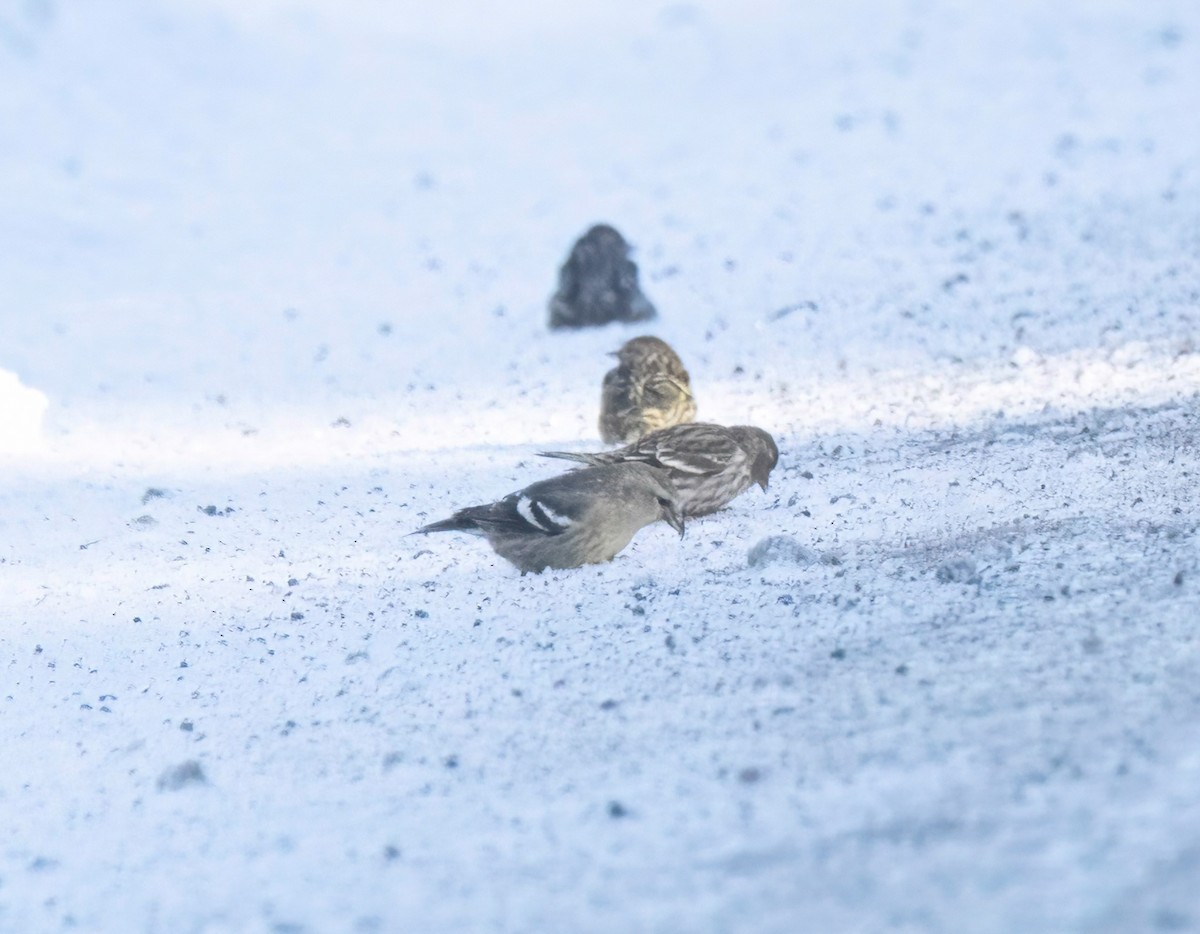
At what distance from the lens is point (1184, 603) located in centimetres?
434

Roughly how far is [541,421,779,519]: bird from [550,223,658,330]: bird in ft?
11.5

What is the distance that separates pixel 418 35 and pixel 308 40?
1307 mm

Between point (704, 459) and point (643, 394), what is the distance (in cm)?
130

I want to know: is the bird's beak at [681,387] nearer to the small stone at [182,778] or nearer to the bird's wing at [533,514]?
the bird's wing at [533,514]

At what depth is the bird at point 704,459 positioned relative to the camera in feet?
20.0

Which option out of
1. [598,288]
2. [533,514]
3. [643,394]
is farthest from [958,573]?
[598,288]

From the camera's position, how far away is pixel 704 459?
6090 millimetres

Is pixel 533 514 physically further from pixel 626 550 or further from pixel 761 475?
pixel 761 475

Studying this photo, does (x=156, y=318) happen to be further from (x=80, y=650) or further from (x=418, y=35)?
(x=418, y=35)

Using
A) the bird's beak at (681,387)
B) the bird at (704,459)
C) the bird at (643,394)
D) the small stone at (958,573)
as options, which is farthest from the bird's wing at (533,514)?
the bird's beak at (681,387)

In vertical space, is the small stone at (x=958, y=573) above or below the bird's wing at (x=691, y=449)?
below

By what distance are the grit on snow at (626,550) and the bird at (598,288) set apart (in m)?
0.14

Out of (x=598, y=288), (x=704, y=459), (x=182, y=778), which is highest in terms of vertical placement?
(x=598, y=288)

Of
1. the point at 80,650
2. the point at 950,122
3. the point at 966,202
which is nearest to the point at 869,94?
the point at 950,122
